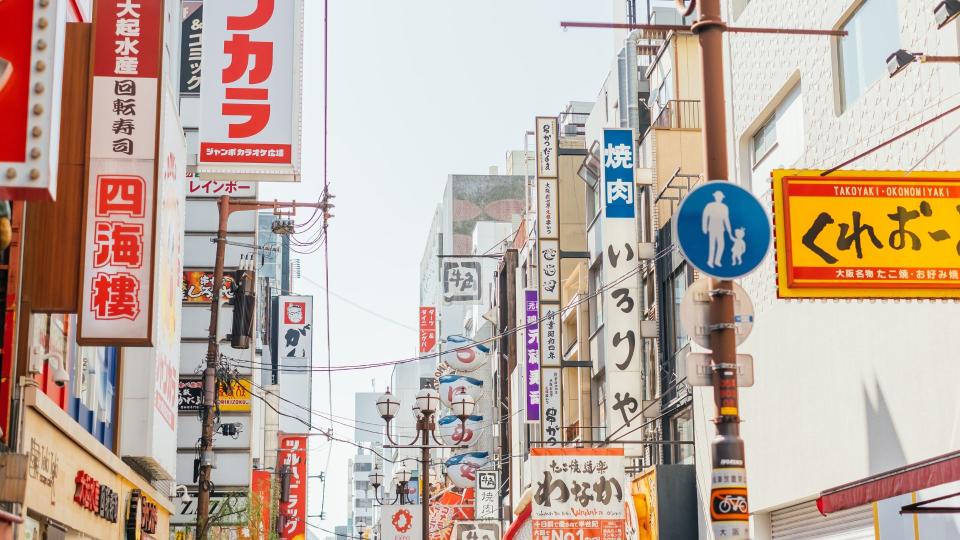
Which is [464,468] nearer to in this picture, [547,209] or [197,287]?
[547,209]

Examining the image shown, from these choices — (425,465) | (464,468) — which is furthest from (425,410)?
(464,468)

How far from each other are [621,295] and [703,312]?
2044cm

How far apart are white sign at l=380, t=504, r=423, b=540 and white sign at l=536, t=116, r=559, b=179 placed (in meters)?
11.8

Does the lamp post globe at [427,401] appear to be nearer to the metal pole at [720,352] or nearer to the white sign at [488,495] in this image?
the metal pole at [720,352]

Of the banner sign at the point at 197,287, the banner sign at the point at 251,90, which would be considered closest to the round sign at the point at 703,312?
the banner sign at the point at 251,90

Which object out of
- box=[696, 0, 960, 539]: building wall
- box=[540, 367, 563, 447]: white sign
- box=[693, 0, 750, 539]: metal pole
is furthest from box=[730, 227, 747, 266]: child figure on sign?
box=[540, 367, 563, 447]: white sign

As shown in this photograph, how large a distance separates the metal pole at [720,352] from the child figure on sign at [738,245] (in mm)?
247

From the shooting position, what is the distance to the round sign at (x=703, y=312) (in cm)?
1048

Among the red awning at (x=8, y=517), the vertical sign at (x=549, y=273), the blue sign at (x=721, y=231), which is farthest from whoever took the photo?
the vertical sign at (x=549, y=273)

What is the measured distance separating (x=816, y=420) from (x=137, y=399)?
10768mm

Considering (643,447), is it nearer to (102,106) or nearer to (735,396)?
(102,106)

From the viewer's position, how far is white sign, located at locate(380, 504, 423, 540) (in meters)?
39.4

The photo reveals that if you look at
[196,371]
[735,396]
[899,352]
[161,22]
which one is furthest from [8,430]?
[196,371]

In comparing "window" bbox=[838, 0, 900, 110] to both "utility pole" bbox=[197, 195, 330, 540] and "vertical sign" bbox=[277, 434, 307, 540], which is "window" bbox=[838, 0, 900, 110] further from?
"vertical sign" bbox=[277, 434, 307, 540]
